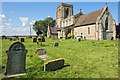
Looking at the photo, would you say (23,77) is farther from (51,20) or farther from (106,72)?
(51,20)

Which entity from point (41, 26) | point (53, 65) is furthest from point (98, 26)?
point (41, 26)

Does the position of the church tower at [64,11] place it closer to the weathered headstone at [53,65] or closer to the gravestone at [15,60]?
the weathered headstone at [53,65]

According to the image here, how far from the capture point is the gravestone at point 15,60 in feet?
24.4

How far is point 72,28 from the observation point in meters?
51.1

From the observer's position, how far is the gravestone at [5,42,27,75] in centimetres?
745

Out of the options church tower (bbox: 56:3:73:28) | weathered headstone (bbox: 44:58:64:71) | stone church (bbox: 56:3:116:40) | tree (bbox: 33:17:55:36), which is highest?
church tower (bbox: 56:3:73:28)

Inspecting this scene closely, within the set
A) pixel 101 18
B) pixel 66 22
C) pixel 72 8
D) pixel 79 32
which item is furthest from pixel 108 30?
pixel 72 8

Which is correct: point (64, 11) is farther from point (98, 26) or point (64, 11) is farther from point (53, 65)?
point (53, 65)

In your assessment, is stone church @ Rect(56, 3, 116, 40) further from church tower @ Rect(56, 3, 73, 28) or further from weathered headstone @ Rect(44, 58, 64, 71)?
weathered headstone @ Rect(44, 58, 64, 71)

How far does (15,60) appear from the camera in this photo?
7.56 m

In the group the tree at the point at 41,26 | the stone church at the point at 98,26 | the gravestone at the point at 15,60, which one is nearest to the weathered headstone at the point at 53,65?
the gravestone at the point at 15,60

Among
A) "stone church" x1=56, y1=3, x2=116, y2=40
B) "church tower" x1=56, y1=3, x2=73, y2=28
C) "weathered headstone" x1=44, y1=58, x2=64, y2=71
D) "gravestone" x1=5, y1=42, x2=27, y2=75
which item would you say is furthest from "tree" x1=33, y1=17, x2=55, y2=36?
"gravestone" x1=5, y1=42, x2=27, y2=75

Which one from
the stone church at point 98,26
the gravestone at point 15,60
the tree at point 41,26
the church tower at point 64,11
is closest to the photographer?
the gravestone at point 15,60

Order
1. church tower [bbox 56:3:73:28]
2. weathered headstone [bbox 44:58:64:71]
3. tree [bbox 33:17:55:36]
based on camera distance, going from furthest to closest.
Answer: tree [bbox 33:17:55:36]
church tower [bbox 56:3:73:28]
weathered headstone [bbox 44:58:64:71]
